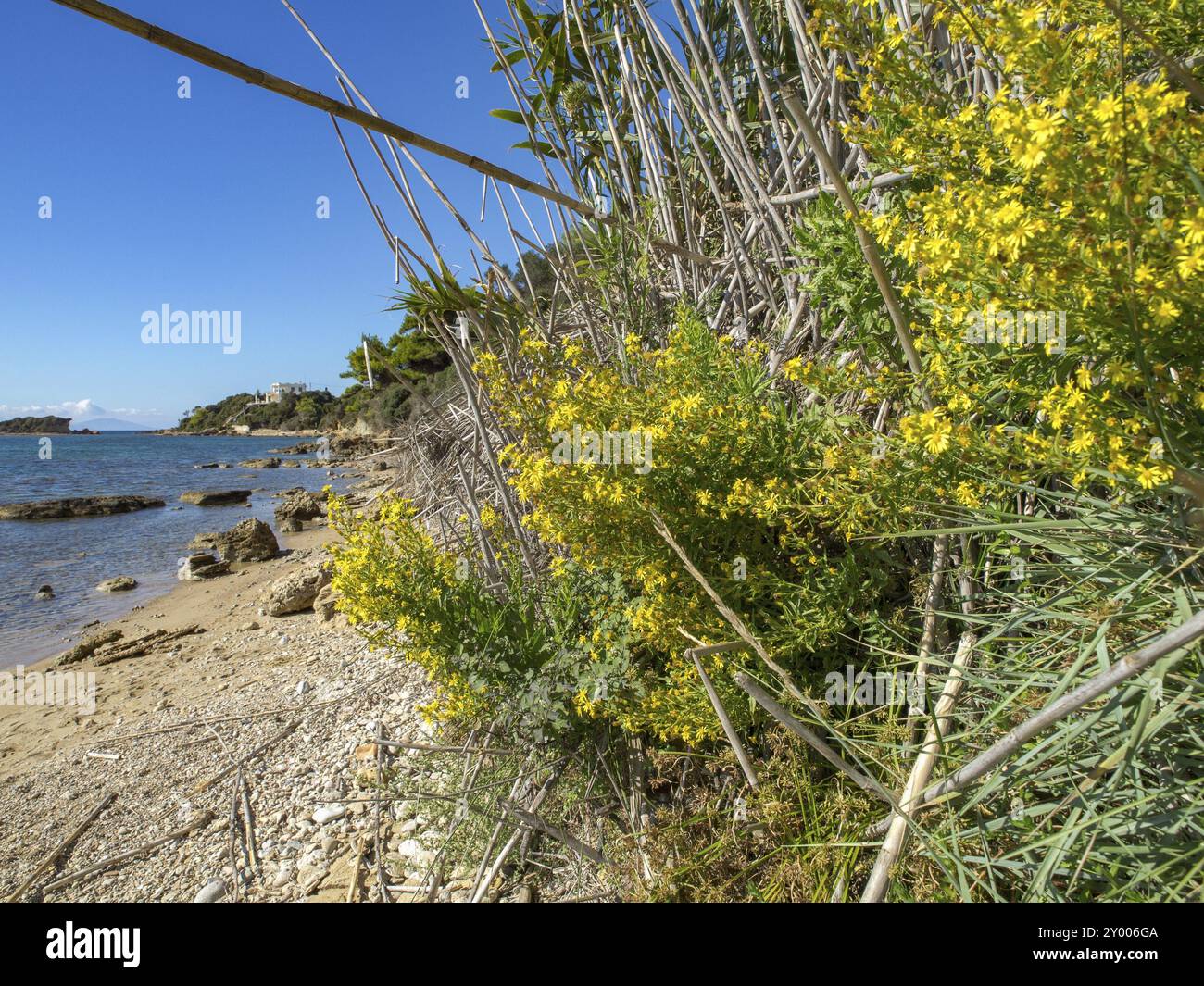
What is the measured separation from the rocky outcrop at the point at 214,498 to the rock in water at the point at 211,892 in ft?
64.6

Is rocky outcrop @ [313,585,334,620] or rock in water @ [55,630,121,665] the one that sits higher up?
rocky outcrop @ [313,585,334,620]

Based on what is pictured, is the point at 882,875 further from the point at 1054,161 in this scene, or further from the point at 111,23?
the point at 111,23

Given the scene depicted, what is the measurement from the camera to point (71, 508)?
18219 mm

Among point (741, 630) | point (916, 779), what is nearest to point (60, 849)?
point (741, 630)

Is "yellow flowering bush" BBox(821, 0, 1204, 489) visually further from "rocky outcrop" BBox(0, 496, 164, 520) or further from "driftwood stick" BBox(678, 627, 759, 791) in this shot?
"rocky outcrop" BBox(0, 496, 164, 520)

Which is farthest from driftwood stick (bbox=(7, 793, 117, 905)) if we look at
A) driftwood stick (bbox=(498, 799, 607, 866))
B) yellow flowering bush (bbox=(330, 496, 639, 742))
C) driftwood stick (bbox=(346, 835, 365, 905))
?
driftwood stick (bbox=(498, 799, 607, 866))

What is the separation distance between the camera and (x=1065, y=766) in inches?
45.8

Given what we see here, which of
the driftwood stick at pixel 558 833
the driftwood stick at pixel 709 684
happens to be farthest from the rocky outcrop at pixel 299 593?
the driftwood stick at pixel 709 684

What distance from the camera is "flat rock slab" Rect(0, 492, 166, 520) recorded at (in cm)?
1781

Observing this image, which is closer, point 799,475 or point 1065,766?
point 1065,766

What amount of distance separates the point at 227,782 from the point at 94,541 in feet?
47.0

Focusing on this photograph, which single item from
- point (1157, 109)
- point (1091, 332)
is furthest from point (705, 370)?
→ point (1157, 109)

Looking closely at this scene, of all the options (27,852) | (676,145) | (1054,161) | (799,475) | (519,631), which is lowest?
(27,852)

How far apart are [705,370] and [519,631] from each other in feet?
3.57
